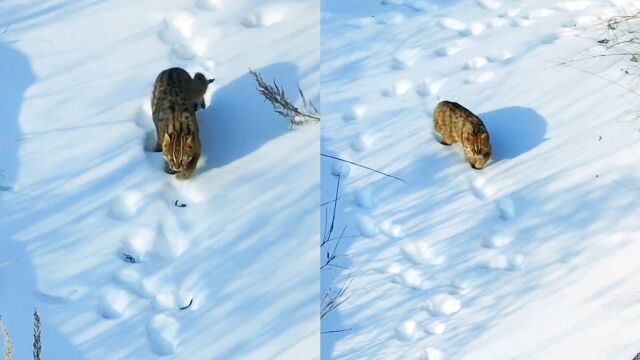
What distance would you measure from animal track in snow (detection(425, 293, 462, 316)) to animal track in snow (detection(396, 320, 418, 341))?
156 mm

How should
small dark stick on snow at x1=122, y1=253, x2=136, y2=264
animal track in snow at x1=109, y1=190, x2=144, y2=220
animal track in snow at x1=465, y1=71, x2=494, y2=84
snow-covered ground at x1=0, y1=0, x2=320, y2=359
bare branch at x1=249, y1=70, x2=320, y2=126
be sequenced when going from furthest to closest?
animal track in snow at x1=465, y1=71, x2=494, y2=84, bare branch at x1=249, y1=70, x2=320, y2=126, animal track in snow at x1=109, y1=190, x2=144, y2=220, small dark stick on snow at x1=122, y1=253, x2=136, y2=264, snow-covered ground at x1=0, y1=0, x2=320, y2=359

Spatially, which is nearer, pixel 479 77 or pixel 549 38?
pixel 479 77

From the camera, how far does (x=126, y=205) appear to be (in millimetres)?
5496

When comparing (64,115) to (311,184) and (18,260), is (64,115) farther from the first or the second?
(311,184)

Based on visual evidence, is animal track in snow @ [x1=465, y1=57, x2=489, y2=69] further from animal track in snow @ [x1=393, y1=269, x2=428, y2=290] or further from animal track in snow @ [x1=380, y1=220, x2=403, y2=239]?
animal track in snow @ [x1=393, y1=269, x2=428, y2=290]

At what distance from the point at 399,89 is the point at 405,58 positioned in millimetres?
371

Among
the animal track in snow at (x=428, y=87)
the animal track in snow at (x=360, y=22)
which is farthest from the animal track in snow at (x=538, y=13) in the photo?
the animal track in snow at (x=360, y=22)

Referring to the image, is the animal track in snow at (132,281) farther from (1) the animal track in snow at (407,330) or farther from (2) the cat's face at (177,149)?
(1) the animal track in snow at (407,330)

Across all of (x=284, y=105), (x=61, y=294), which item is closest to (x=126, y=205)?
(x=61, y=294)

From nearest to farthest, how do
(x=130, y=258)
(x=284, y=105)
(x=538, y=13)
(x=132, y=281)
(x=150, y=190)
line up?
(x=132, y=281), (x=130, y=258), (x=150, y=190), (x=284, y=105), (x=538, y=13)

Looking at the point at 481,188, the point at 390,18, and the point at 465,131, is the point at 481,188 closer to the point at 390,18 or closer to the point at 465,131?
the point at 465,131

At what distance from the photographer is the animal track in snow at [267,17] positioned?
6.80m

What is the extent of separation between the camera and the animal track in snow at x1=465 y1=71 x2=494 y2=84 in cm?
A: 653

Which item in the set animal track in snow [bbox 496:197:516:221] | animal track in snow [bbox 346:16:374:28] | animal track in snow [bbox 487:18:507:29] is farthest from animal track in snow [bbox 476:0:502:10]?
animal track in snow [bbox 496:197:516:221]
